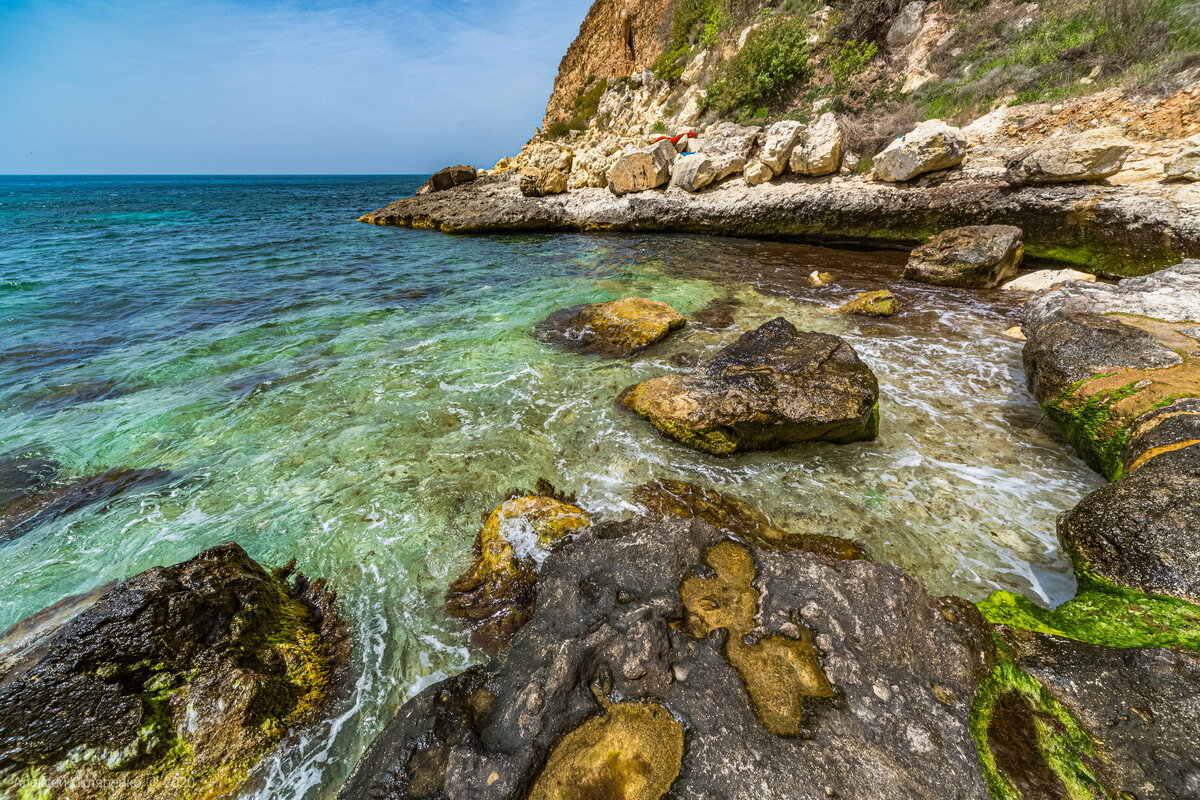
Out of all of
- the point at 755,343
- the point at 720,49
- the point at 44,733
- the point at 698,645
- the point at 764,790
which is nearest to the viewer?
the point at 764,790

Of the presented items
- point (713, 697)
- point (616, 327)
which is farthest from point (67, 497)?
point (616, 327)

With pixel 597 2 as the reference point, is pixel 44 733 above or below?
below

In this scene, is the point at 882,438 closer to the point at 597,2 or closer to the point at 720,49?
the point at 720,49

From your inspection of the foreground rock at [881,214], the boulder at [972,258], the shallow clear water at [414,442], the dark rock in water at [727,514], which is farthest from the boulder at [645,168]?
the dark rock in water at [727,514]

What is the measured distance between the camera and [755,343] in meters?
5.88

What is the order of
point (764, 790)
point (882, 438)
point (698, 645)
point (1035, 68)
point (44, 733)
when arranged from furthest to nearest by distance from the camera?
point (1035, 68) → point (882, 438) → point (698, 645) → point (44, 733) → point (764, 790)

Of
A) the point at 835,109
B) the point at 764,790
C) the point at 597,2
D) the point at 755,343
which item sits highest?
the point at 597,2

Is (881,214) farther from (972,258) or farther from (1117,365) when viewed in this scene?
(1117,365)

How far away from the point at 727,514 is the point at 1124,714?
8.06 feet

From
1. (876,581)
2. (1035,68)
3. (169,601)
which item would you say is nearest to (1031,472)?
(876,581)

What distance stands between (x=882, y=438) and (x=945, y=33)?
20945mm

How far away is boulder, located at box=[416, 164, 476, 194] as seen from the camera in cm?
2750

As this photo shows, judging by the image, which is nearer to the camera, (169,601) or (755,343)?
(169,601)

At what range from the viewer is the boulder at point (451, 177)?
27500 millimetres
